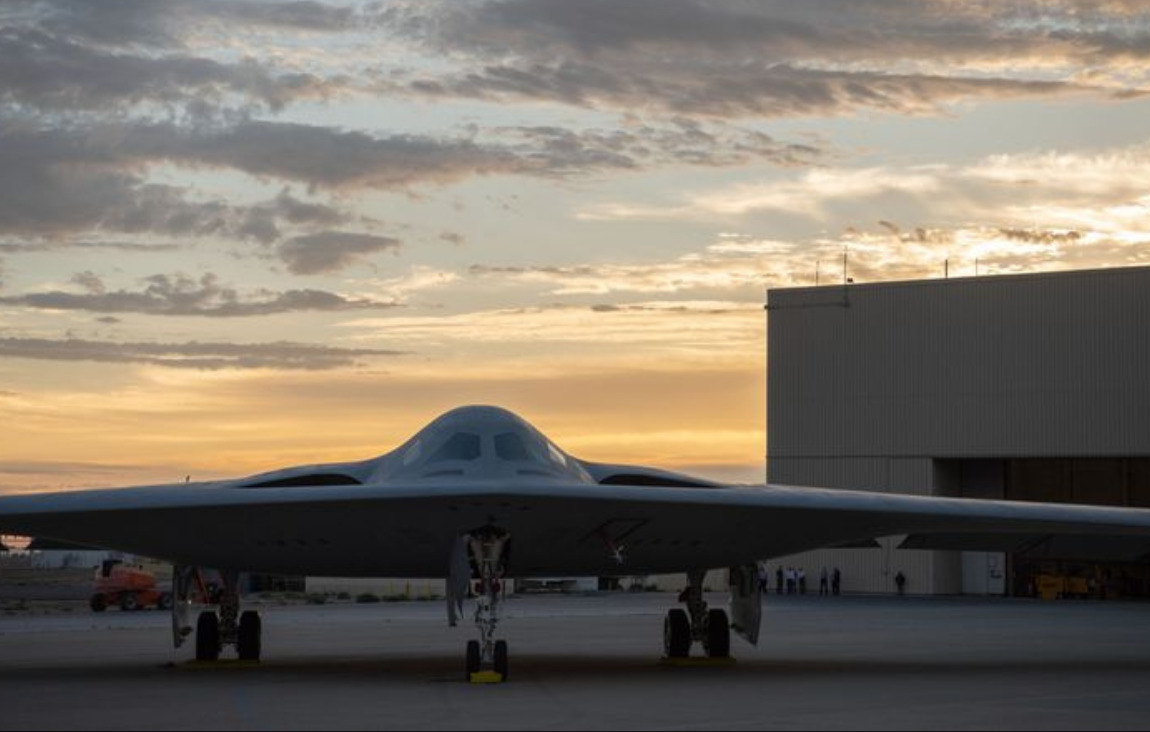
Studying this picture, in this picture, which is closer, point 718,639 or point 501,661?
point 501,661

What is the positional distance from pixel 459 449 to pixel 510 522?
6.07 feet

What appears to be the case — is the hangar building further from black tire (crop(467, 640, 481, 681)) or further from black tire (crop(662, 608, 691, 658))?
black tire (crop(467, 640, 481, 681))

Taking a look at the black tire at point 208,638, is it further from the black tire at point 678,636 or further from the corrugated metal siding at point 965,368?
the corrugated metal siding at point 965,368

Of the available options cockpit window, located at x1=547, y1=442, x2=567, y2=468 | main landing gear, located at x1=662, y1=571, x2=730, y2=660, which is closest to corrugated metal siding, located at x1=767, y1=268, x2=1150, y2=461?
main landing gear, located at x1=662, y1=571, x2=730, y2=660

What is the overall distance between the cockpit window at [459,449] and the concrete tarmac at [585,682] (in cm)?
232

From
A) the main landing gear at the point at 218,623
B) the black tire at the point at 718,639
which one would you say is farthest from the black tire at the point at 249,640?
the black tire at the point at 718,639

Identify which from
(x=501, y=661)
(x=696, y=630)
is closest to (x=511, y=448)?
(x=501, y=661)

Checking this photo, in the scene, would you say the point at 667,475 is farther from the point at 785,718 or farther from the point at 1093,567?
the point at 1093,567

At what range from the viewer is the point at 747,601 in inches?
883

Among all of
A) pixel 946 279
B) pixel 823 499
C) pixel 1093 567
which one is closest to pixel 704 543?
pixel 823 499

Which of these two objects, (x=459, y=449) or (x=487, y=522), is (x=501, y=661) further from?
(x=459, y=449)

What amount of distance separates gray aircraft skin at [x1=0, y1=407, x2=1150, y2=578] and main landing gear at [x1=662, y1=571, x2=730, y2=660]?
3.03 ft

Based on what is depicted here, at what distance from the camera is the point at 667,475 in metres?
22.3

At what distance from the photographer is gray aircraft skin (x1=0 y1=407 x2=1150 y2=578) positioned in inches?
709
